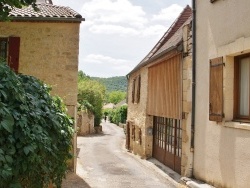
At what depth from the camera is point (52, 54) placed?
444 inches

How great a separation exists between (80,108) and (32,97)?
89.4 ft

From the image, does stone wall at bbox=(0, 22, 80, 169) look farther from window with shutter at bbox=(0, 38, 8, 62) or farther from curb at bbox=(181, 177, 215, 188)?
curb at bbox=(181, 177, 215, 188)

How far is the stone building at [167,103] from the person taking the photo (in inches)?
379

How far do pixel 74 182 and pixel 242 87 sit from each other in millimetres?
6278

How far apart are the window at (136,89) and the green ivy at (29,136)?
1274 cm

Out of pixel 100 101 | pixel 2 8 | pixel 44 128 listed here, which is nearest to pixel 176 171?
pixel 44 128

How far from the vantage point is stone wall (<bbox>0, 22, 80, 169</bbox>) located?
1120 cm

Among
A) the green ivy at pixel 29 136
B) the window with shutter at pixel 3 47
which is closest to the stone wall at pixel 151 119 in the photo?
the green ivy at pixel 29 136

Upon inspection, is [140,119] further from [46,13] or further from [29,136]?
[29,136]

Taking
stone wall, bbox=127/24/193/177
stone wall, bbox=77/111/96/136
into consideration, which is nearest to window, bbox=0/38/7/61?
stone wall, bbox=127/24/193/177

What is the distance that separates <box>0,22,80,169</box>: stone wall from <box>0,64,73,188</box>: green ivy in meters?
5.38

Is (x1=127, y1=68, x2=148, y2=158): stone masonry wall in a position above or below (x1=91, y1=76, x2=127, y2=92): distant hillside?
below

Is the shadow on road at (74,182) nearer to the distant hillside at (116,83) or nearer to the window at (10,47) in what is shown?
the window at (10,47)

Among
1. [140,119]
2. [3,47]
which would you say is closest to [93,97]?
Answer: [140,119]
